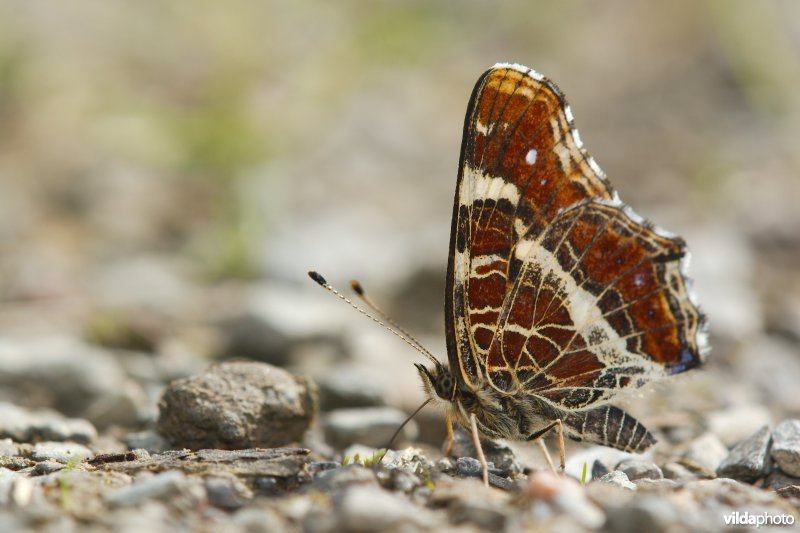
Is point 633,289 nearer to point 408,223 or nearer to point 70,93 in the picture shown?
point 408,223

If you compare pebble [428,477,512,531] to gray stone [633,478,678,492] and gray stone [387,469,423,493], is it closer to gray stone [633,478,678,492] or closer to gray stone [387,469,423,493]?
gray stone [387,469,423,493]

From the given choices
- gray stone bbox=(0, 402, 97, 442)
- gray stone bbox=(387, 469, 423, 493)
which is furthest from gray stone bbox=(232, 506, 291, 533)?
gray stone bbox=(0, 402, 97, 442)

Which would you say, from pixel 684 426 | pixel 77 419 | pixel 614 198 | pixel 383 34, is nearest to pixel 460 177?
pixel 614 198

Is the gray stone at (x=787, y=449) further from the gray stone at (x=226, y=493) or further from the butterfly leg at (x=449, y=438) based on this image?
the gray stone at (x=226, y=493)

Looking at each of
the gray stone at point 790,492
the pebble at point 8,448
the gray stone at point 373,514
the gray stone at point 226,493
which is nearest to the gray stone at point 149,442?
the pebble at point 8,448

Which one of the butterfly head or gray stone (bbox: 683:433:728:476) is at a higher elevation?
the butterfly head

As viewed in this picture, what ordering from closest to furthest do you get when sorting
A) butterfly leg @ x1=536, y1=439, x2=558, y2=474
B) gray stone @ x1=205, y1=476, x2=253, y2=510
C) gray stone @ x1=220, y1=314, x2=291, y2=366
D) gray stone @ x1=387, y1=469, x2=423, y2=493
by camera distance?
1. gray stone @ x1=205, y1=476, x2=253, y2=510
2. gray stone @ x1=387, y1=469, x2=423, y2=493
3. butterfly leg @ x1=536, y1=439, x2=558, y2=474
4. gray stone @ x1=220, y1=314, x2=291, y2=366
